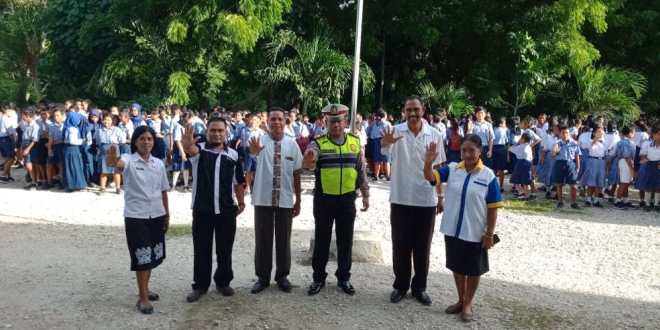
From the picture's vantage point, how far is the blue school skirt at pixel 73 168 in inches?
472

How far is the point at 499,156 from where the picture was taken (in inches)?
525

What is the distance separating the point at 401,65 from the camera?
22.2 meters

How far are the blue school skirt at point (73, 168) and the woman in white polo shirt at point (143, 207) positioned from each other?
24.0 feet

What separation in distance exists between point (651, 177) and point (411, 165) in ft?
27.1

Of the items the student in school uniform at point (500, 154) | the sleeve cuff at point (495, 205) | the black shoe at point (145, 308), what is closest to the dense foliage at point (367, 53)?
the student in school uniform at point (500, 154)

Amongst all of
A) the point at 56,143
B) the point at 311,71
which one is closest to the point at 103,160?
the point at 56,143

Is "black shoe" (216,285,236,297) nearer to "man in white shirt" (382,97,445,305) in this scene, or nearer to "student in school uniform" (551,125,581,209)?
"man in white shirt" (382,97,445,305)

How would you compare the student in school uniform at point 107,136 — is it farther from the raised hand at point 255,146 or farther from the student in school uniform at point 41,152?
the raised hand at point 255,146

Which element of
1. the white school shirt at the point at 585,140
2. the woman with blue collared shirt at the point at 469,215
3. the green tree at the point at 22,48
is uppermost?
the green tree at the point at 22,48

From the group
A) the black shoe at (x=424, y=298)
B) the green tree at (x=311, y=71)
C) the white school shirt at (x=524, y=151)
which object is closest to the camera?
the black shoe at (x=424, y=298)

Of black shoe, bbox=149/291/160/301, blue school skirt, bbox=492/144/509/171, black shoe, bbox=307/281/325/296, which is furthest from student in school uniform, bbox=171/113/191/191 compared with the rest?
black shoe, bbox=307/281/325/296

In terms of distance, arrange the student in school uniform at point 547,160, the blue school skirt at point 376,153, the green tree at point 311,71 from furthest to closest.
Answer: the green tree at point 311,71 → the blue school skirt at point 376,153 → the student in school uniform at point 547,160

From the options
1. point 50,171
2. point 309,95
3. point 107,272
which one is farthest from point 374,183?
point 107,272

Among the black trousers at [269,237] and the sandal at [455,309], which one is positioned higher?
the black trousers at [269,237]
